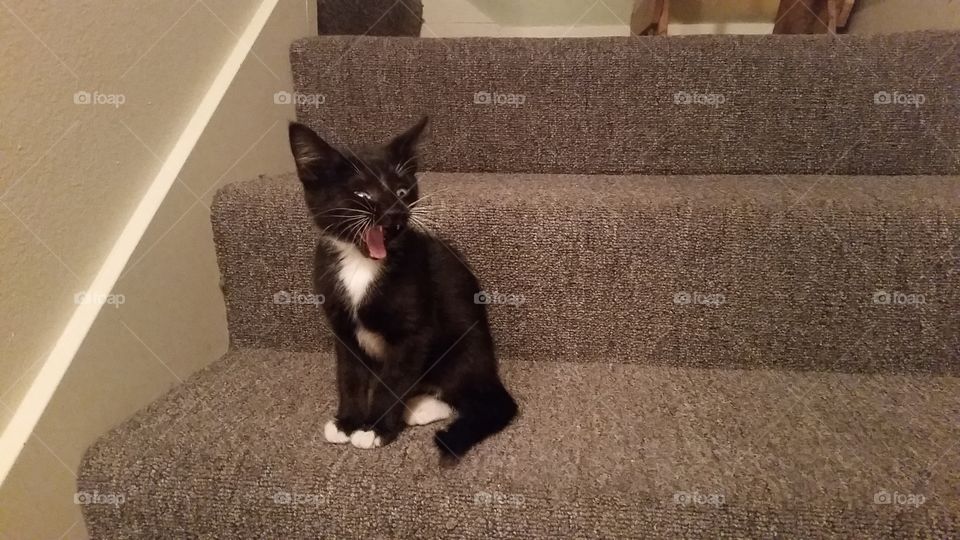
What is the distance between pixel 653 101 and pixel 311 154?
2.35 feet

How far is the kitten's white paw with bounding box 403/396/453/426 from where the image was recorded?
0.85m

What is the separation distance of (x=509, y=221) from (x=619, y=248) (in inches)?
7.5

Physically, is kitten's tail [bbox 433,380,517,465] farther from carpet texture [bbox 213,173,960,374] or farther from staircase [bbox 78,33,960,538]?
carpet texture [bbox 213,173,960,374]

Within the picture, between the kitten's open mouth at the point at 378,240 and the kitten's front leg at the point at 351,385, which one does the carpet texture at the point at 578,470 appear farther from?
the kitten's open mouth at the point at 378,240

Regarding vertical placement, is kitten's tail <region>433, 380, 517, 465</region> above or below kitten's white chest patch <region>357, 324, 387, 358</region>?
below

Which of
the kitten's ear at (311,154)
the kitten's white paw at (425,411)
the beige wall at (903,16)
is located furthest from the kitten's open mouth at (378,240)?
the beige wall at (903,16)

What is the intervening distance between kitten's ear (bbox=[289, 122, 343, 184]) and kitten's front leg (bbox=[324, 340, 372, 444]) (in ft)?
0.86

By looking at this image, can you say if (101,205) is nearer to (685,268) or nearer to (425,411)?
(425,411)

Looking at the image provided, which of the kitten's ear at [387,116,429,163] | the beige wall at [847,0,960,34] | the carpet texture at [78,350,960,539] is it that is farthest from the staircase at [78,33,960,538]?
the beige wall at [847,0,960,34]

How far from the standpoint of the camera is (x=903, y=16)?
4.75 ft

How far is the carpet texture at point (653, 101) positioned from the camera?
108 cm

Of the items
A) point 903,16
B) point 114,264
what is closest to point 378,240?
point 114,264

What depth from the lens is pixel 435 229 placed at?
955 millimetres

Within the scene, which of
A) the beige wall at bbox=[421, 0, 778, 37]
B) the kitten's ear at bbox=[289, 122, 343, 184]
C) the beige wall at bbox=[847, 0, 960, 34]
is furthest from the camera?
the beige wall at bbox=[421, 0, 778, 37]
